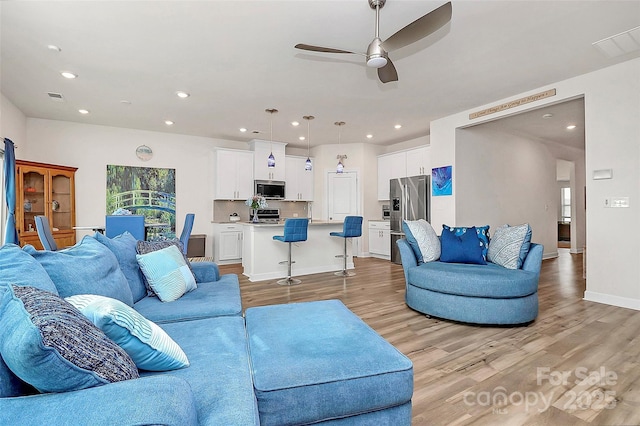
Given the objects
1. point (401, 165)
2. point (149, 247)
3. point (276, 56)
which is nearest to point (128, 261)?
point (149, 247)

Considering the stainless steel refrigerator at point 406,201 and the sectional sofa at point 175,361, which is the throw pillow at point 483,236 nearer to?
the sectional sofa at point 175,361

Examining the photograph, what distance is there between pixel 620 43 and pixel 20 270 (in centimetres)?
491

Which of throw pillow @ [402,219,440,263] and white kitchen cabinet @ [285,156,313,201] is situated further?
white kitchen cabinet @ [285,156,313,201]

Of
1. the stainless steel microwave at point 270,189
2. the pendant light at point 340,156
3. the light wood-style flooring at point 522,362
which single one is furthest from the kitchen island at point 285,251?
the stainless steel microwave at point 270,189

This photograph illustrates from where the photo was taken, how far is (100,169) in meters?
5.76

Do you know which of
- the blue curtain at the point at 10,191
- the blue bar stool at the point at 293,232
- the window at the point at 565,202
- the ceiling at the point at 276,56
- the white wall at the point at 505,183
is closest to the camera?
the ceiling at the point at 276,56

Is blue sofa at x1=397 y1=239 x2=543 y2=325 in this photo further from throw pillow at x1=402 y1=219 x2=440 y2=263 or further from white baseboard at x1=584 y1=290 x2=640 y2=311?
white baseboard at x1=584 y1=290 x2=640 y2=311

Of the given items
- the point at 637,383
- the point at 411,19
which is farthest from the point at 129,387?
the point at 411,19

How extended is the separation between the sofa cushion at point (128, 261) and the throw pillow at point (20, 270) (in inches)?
34.7

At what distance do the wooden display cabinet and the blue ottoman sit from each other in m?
5.08

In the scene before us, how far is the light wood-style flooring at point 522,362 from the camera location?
1.70m

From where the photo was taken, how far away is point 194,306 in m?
1.98

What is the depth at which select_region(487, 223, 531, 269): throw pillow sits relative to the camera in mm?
3182

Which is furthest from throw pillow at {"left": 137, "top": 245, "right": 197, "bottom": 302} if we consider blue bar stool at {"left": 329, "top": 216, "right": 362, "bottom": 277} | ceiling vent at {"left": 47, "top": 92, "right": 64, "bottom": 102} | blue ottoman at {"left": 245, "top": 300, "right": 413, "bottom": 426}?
ceiling vent at {"left": 47, "top": 92, "right": 64, "bottom": 102}
